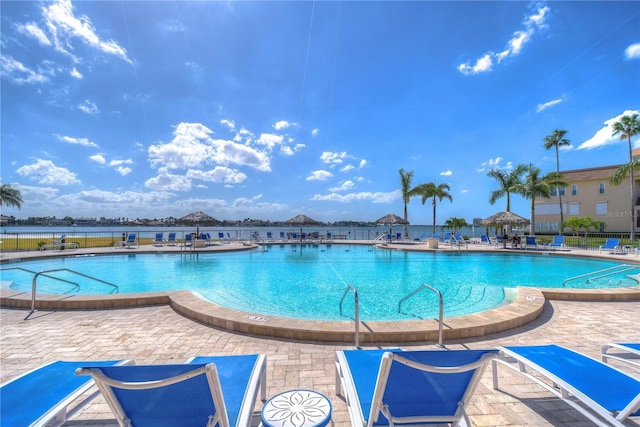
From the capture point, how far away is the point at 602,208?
101 feet

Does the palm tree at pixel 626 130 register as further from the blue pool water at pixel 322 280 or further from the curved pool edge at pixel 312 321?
the curved pool edge at pixel 312 321

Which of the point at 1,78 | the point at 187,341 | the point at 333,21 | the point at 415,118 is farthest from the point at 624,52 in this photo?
the point at 1,78

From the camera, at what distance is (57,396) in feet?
6.69

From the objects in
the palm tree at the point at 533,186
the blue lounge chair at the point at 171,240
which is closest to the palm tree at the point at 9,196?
the blue lounge chair at the point at 171,240

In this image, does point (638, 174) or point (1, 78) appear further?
point (638, 174)

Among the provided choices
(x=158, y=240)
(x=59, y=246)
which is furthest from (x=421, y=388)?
(x=158, y=240)

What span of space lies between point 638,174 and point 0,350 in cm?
4526

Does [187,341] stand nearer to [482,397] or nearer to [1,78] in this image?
[482,397]

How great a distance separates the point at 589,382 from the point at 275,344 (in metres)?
3.38

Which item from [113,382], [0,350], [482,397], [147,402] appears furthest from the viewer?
[0,350]

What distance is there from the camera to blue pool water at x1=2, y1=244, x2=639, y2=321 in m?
6.85

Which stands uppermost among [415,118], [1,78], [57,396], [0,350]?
[415,118]

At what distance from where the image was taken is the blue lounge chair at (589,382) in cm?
194

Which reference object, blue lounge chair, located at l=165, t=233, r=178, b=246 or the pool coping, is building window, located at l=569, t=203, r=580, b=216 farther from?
blue lounge chair, located at l=165, t=233, r=178, b=246
